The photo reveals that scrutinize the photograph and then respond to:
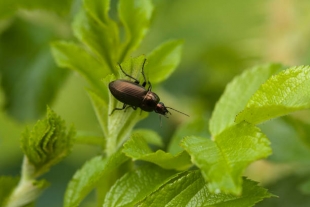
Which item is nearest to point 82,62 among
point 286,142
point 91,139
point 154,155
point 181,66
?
point 91,139

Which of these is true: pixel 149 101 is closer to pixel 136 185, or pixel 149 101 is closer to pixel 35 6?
pixel 136 185

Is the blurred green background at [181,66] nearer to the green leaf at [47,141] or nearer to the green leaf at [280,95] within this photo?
the green leaf at [47,141]

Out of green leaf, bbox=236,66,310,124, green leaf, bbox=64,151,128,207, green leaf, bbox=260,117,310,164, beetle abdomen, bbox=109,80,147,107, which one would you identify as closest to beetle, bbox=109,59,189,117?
beetle abdomen, bbox=109,80,147,107

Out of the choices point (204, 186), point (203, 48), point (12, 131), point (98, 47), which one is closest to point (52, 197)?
point (12, 131)

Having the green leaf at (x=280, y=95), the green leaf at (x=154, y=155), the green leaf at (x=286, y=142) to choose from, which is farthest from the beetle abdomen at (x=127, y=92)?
the green leaf at (x=286, y=142)

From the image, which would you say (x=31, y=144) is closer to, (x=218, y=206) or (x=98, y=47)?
(x=98, y=47)

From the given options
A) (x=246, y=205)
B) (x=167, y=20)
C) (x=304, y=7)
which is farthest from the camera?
(x=167, y=20)

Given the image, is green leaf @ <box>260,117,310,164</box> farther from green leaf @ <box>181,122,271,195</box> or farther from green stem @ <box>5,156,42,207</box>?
green stem @ <box>5,156,42,207</box>
